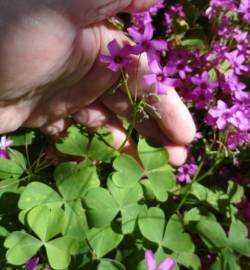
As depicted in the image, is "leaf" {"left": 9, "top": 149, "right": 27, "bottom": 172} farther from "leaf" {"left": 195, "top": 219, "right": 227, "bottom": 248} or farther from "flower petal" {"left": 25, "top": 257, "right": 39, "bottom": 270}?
"leaf" {"left": 195, "top": 219, "right": 227, "bottom": 248}

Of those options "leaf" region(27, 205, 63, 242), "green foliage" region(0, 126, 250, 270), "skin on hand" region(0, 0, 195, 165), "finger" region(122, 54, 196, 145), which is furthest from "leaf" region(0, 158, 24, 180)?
"finger" region(122, 54, 196, 145)

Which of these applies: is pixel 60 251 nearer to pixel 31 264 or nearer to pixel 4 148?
pixel 31 264

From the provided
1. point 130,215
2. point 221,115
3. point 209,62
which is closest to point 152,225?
point 130,215

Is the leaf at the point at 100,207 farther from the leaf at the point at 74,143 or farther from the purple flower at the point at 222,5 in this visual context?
the purple flower at the point at 222,5

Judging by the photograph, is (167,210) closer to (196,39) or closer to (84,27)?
(84,27)

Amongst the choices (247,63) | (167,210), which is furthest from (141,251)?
(247,63)

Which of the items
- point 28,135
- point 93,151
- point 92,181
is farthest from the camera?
point 28,135

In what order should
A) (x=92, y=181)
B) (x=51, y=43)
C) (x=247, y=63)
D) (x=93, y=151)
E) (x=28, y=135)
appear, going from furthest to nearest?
(x=247, y=63) < (x=28, y=135) < (x=93, y=151) < (x=92, y=181) < (x=51, y=43)
